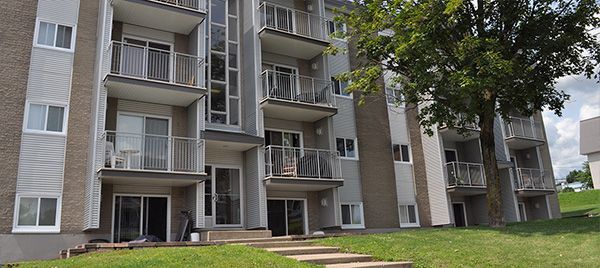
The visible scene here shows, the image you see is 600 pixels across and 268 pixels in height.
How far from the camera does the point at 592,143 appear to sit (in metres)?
59.8

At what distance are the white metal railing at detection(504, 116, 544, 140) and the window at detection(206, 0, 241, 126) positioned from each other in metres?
16.5

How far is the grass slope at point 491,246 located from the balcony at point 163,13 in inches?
374

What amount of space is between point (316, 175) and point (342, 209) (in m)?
2.51

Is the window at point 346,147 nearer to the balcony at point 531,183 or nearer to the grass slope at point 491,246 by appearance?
the grass slope at point 491,246

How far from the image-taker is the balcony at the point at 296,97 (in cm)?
1858

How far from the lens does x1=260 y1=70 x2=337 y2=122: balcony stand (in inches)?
732

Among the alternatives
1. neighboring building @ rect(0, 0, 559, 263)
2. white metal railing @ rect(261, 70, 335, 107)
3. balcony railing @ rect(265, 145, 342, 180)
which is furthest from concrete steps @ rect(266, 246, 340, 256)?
white metal railing @ rect(261, 70, 335, 107)

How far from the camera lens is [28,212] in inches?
560

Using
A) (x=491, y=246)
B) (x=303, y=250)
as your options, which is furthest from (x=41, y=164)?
(x=491, y=246)

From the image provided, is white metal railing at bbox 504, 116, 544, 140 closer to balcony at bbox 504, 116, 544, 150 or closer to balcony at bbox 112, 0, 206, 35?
balcony at bbox 504, 116, 544, 150

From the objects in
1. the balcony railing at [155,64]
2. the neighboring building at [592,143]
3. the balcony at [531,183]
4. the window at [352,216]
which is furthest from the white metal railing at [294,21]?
the neighboring building at [592,143]

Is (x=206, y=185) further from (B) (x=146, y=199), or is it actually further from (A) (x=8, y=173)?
(A) (x=8, y=173)

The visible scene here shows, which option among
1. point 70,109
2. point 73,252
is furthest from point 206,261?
point 70,109

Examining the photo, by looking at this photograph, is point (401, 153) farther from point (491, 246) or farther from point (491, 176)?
point (491, 246)
